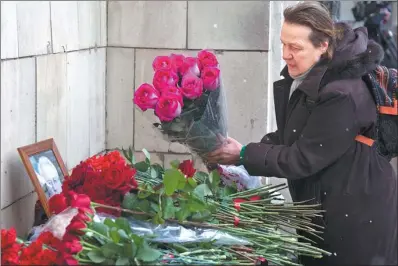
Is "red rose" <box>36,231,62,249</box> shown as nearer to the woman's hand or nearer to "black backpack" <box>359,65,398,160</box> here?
the woman's hand

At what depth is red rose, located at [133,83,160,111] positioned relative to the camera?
99.9 inches

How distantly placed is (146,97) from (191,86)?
0.17 meters

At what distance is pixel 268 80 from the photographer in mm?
3771

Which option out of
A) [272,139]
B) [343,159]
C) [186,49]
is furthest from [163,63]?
[186,49]

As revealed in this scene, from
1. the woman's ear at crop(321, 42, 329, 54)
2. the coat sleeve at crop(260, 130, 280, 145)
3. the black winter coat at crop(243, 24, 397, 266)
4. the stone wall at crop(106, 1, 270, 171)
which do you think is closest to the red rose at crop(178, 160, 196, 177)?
the black winter coat at crop(243, 24, 397, 266)

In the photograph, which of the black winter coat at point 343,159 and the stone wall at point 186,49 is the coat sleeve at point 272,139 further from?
the stone wall at point 186,49

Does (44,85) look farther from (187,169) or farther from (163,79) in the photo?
(187,169)

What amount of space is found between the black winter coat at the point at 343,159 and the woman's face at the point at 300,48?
47 millimetres

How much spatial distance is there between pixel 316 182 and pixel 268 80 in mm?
1197

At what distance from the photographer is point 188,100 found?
2.62 metres

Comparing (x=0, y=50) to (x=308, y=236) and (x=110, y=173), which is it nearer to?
(x=110, y=173)

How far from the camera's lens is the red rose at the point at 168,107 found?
2.50 meters

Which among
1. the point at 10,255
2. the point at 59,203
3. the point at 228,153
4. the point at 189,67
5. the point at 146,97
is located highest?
the point at 189,67

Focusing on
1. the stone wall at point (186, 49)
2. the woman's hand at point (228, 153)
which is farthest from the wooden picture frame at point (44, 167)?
the stone wall at point (186, 49)
